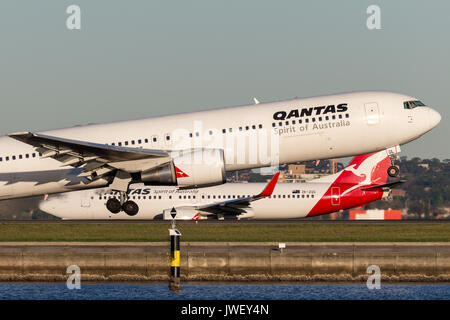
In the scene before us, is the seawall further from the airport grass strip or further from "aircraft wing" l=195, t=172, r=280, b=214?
"aircraft wing" l=195, t=172, r=280, b=214

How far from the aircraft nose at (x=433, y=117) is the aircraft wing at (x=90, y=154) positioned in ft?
47.3

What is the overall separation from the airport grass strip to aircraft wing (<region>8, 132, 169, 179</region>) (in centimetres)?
702

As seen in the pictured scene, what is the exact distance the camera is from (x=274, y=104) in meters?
42.3

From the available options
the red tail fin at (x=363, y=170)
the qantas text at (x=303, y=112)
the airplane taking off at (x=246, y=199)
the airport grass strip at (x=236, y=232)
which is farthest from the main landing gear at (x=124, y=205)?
the red tail fin at (x=363, y=170)

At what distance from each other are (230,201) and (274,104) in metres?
27.7

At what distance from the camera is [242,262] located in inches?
1619

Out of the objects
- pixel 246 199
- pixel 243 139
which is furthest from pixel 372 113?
pixel 246 199

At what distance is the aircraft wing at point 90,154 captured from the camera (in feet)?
132

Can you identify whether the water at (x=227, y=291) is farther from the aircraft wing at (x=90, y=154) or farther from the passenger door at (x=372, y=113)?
the passenger door at (x=372, y=113)

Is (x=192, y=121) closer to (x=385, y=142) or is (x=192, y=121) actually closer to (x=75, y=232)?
(x=385, y=142)

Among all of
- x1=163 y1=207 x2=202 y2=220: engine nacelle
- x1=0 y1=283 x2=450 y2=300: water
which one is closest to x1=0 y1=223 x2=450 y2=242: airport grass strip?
x1=0 y1=283 x2=450 y2=300: water

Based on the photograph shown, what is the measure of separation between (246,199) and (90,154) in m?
28.0

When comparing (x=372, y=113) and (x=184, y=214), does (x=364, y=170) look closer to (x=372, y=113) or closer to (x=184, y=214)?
(x=184, y=214)
